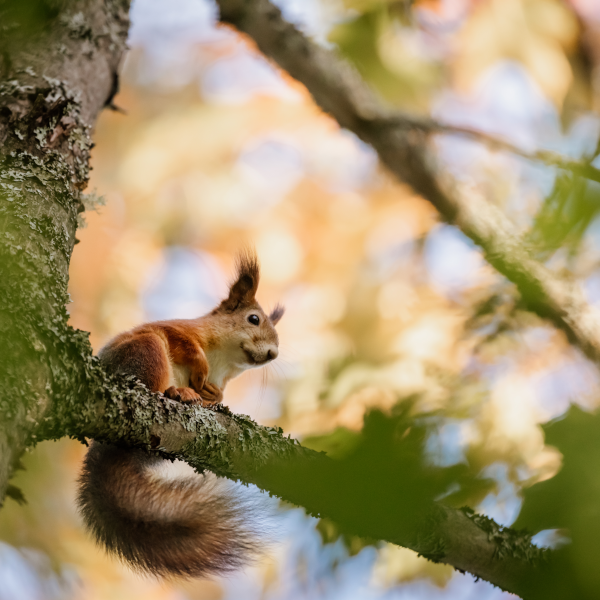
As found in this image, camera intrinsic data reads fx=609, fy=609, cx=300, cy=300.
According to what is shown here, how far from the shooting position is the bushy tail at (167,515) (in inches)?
63.7

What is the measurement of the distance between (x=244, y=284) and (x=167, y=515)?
1302mm

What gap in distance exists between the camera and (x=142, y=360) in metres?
1.73

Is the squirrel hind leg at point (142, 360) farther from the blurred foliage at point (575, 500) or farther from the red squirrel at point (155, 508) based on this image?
the blurred foliage at point (575, 500)

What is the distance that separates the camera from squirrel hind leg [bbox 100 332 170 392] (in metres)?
1.71

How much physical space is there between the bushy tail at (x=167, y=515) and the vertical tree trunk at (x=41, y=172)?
2.01ft

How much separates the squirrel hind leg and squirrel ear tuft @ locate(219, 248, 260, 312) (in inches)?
36.2

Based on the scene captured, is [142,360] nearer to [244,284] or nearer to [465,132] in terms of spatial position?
[244,284]

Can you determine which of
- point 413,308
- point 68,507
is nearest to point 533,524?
point 413,308

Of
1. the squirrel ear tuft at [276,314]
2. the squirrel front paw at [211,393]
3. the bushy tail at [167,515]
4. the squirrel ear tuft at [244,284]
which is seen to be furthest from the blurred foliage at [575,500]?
the squirrel ear tuft at [276,314]

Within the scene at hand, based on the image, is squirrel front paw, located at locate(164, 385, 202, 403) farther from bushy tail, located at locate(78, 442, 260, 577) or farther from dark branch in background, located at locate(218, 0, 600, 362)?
dark branch in background, located at locate(218, 0, 600, 362)

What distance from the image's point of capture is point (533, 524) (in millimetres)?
552

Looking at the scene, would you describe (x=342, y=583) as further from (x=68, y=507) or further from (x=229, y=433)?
(x=68, y=507)

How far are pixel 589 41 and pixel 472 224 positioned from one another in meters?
2.24

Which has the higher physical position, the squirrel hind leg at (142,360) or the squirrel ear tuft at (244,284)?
the squirrel hind leg at (142,360)
